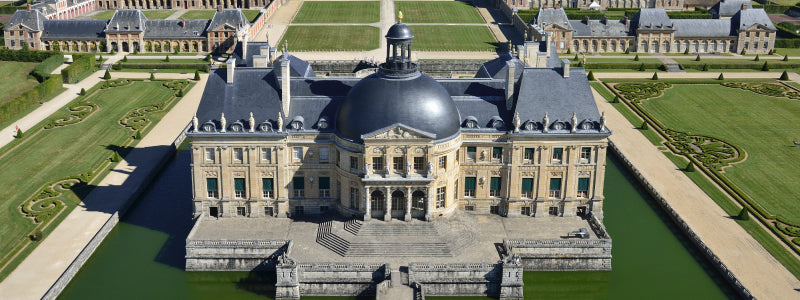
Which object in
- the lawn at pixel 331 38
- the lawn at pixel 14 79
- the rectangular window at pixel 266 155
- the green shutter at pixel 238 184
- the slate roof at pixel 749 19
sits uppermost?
the slate roof at pixel 749 19

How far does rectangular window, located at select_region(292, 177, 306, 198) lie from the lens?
3133 inches

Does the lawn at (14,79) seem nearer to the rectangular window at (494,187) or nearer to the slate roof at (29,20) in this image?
the slate roof at (29,20)

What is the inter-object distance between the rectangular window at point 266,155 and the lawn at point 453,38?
A: 290 ft

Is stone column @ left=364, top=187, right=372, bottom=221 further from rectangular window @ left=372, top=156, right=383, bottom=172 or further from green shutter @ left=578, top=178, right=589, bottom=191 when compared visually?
green shutter @ left=578, top=178, right=589, bottom=191

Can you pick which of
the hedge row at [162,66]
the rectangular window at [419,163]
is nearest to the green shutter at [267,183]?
the rectangular window at [419,163]

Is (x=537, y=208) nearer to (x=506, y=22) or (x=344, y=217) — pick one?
(x=344, y=217)

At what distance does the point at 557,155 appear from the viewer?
79.0 m

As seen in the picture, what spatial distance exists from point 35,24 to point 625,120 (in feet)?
369

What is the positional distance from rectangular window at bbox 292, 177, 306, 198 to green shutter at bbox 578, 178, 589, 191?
26477 millimetres

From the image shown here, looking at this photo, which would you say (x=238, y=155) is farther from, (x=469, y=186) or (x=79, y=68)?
(x=79, y=68)

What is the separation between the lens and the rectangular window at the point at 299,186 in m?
79.6

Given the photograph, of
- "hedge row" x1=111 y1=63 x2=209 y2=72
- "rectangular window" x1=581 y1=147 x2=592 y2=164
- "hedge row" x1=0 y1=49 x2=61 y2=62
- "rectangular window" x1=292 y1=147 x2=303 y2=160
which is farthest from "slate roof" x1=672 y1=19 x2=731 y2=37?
"hedge row" x1=0 y1=49 x2=61 y2=62

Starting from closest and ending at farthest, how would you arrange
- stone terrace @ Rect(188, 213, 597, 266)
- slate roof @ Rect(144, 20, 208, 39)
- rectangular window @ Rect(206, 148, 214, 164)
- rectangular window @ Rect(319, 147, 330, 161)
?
stone terrace @ Rect(188, 213, 597, 266) < rectangular window @ Rect(206, 148, 214, 164) < rectangular window @ Rect(319, 147, 330, 161) < slate roof @ Rect(144, 20, 208, 39)

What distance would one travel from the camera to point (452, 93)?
8256 centimetres
